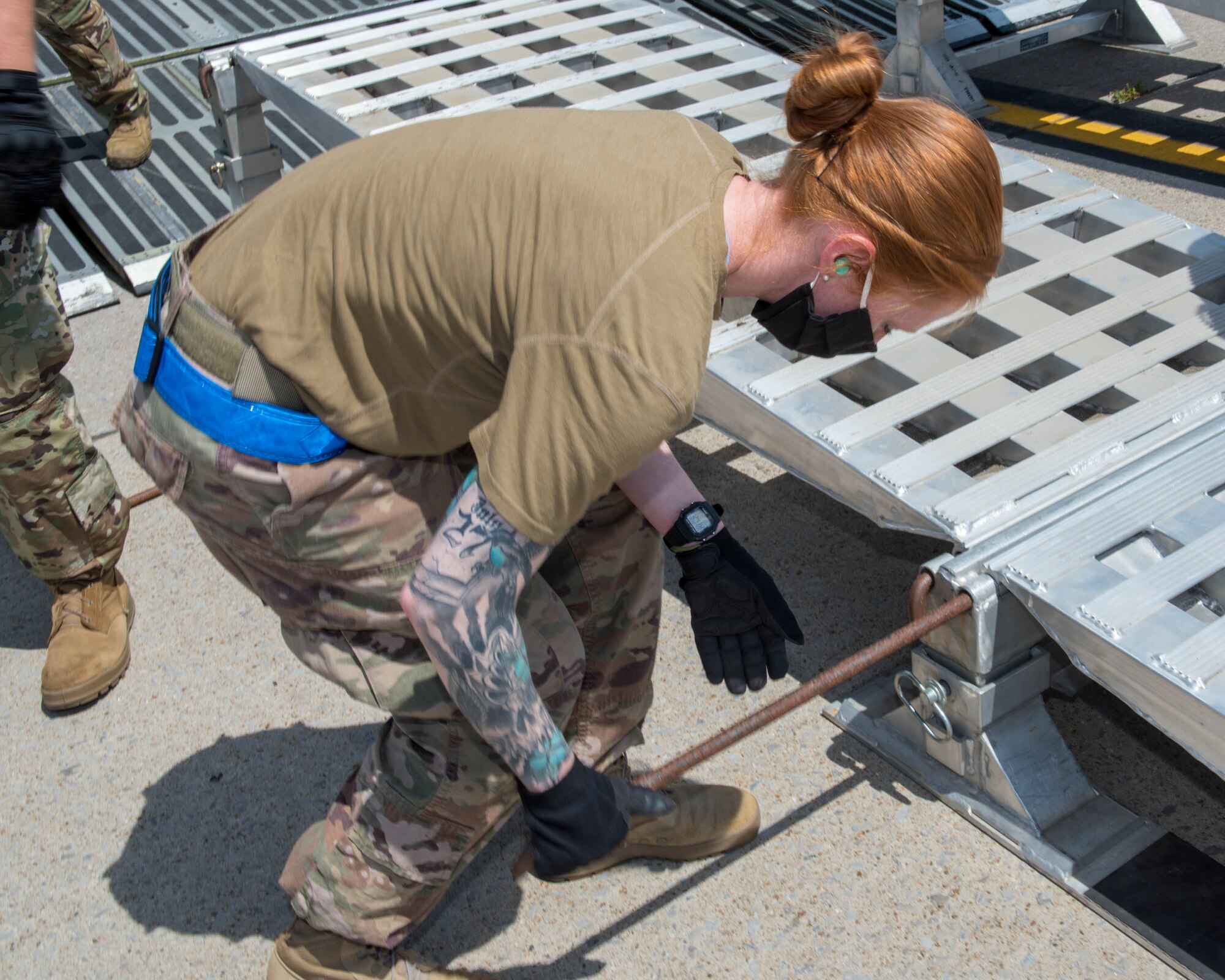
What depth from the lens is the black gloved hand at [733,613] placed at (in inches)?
72.8

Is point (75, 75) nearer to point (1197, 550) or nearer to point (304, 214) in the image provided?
point (304, 214)

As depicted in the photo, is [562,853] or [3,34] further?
[3,34]

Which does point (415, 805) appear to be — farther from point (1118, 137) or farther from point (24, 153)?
point (1118, 137)

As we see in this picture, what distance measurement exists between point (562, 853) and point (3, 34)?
4.30 ft

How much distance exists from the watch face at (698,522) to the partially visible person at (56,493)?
55.0 inches

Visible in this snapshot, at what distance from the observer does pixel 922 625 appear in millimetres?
1995

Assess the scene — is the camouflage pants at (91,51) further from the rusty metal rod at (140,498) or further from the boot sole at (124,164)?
the rusty metal rod at (140,498)

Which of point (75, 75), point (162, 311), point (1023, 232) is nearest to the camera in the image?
point (162, 311)

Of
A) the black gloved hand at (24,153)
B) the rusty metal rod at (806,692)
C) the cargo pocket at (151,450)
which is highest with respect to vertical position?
the black gloved hand at (24,153)

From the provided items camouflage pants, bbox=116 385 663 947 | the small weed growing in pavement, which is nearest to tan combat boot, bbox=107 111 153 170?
camouflage pants, bbox=116 385 663 947

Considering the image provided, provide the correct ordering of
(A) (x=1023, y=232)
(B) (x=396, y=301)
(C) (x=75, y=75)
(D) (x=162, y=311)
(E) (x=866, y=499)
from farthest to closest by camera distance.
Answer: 1. (C) (x=75, y=75)
2. (A) (x=1023, y=232)
3. (E) (x=866, y=499)
4. (D) (x=162, y=311)
5. (B) (x=396, y=301)

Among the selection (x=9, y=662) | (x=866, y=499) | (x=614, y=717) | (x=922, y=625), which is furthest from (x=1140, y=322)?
(x=9, y=662)

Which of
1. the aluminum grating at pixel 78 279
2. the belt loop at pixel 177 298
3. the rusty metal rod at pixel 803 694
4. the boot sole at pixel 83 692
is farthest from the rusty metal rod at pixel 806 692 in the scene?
the aluminum grating at pixel 78 279

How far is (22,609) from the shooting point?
3045mm
